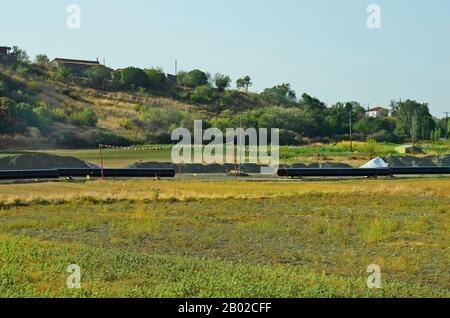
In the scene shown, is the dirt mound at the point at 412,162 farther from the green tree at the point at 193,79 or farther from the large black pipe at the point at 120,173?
the green tree at the point at 193,79

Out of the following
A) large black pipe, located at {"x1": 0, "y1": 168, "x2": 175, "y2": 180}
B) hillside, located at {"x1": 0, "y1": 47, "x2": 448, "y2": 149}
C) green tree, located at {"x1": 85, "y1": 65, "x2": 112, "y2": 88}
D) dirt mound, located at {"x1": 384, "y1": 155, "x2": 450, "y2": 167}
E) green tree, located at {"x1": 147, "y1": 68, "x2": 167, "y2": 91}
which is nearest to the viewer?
large black pipe, located at {"x1": 0, "y1": 168, "x2": 175, "y2": 180}

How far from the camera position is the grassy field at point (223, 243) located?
1155cm

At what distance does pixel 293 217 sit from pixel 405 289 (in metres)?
13.7

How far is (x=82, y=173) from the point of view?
48938 millimetres

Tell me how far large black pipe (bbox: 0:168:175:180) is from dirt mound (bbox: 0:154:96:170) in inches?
245

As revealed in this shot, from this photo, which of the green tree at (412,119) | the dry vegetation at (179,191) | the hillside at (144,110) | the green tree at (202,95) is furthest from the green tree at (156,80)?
the dry vegetation at (179,191)

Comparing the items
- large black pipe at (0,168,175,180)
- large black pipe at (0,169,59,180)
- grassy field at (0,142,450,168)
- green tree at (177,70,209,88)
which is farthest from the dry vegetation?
green tree at (177,70,209,88)

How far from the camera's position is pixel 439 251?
56.6ft

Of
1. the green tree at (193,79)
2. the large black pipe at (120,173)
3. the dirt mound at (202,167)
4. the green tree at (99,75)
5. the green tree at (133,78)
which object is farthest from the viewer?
the green tree at (193,79)

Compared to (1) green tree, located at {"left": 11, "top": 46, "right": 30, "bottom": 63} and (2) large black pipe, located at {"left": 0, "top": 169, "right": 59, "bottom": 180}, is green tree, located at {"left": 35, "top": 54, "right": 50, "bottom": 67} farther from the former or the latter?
(2) large black pipe, located at {"left": 0, "top": 169, "right": 59, "bottom": 180}

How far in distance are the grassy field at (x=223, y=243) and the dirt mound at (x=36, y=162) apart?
19104 mm

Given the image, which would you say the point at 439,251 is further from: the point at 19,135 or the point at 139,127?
the point at 139,127

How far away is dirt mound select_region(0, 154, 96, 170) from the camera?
176ft

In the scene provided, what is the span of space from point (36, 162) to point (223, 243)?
1542 inches
